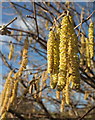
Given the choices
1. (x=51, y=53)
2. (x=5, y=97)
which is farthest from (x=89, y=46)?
(x=5, y=97)

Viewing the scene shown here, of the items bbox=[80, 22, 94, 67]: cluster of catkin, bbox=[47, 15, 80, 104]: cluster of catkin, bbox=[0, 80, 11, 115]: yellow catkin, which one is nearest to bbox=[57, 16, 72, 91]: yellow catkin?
bbox=[47, 15, 80, 104]: cluster of catkin

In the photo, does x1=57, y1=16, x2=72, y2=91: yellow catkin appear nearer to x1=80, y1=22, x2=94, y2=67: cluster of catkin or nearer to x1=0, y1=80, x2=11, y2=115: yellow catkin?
x1=80, y1=22, x2=94, y2=67: cluster of catkin

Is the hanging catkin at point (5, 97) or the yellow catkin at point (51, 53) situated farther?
the hanging catkin at point (5, 97)

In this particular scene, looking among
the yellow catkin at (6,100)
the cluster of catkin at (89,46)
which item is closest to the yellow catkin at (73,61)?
the cluster of catkin at (89,46)

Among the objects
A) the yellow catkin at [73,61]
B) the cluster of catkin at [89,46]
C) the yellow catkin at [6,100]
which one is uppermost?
the cluster of catkin at [89,46]

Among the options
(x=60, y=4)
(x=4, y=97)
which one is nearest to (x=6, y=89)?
(x=4, y=97)

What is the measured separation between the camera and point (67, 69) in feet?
2.26

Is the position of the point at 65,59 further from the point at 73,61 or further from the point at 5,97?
the point at 5,97

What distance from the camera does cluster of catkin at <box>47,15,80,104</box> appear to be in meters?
0.67

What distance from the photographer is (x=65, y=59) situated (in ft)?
2.24

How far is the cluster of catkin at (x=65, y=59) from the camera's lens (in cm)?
67

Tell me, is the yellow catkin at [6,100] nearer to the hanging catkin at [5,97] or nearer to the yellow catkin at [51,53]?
the hanging catkin at [5,97]

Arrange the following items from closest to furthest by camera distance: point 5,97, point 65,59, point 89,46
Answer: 1. point 65,59
2. point 89,46
3. point 5,97

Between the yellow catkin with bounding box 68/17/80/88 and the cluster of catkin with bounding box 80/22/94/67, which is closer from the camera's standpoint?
the yellow catkin with bounding box 68/17/80/88
